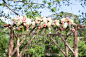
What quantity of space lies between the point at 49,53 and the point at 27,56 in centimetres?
122

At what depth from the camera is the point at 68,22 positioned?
2732 mm

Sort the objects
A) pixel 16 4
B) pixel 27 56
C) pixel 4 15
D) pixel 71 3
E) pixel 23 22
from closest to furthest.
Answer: pixel 23 22, pixel 71 3, pixel 16 4, pixel 4 15, pixel 27 56

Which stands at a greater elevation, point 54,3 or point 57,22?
point 54,3

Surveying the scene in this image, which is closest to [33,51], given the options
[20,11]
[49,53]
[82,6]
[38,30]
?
[49,53]

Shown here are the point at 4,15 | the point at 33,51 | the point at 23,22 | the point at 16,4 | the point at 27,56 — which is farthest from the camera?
the point at 27,56

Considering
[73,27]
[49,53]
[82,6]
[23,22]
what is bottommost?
[49,53]

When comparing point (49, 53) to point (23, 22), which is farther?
point (49, 53)

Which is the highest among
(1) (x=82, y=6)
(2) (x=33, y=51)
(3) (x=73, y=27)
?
(1) (x=82, y=6)

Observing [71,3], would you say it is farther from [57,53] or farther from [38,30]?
[57,53]

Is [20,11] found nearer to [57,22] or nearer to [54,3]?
[54,3]

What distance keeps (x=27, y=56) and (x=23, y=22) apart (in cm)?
333

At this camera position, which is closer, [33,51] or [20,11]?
[20,11]

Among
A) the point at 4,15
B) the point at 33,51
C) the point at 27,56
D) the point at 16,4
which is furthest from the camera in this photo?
the point at 27,56

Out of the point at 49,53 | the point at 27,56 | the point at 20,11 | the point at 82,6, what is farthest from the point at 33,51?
the point at 82,6
